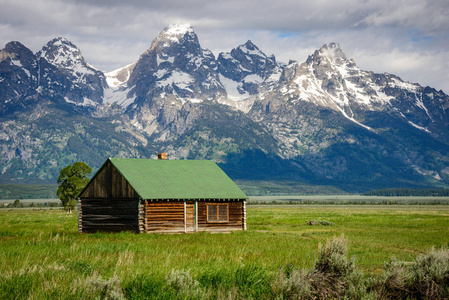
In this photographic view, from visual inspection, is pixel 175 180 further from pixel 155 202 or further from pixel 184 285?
pixel 184 285

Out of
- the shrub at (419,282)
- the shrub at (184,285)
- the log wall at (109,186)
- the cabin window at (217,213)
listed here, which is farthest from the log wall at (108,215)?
the shrub at (419,282)

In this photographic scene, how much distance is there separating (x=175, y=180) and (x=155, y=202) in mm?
4314

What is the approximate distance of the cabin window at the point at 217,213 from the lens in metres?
48.8

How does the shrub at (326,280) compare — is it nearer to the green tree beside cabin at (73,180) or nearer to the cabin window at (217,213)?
the cabin window at (217,213)

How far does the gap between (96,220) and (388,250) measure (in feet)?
88.7

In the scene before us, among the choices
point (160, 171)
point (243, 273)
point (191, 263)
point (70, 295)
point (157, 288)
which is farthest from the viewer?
point (160, 171)

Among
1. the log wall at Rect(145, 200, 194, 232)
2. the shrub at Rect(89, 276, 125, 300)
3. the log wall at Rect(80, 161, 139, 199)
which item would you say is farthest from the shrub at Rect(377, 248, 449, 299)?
the log wall at Rect(80, 161, 139, 199)

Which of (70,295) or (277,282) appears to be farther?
(277,282)

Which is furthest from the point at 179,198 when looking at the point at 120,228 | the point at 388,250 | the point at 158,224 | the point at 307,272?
the point at 307,272

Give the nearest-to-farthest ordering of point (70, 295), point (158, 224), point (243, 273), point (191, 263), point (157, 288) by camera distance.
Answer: point (70, 295), point (157, 288), point (243, 273), point (191, 263), point (158, 224)

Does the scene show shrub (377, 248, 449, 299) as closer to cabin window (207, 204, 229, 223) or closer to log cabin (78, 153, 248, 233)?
log cabin (78, 153, 248, 233)

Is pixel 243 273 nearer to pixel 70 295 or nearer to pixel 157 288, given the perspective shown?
pixel 157 288

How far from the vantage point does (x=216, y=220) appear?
1924 inches

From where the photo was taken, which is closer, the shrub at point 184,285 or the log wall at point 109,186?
the shrub at point 184,285
